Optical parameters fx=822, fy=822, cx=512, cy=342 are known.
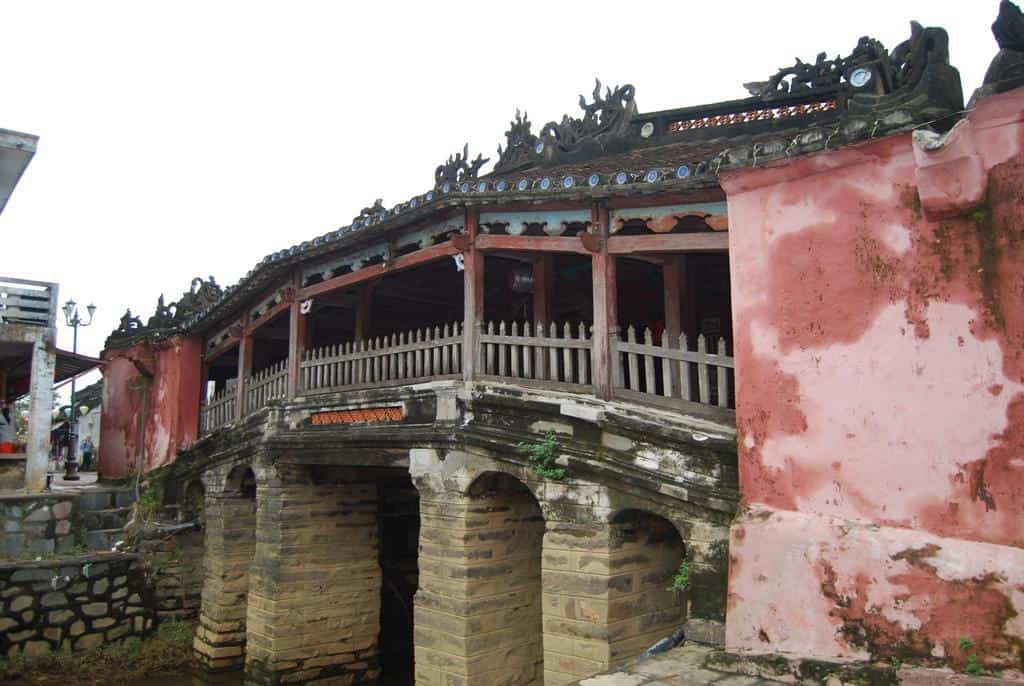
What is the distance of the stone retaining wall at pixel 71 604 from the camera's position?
13.6 meters

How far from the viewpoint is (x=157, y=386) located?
17.9 m

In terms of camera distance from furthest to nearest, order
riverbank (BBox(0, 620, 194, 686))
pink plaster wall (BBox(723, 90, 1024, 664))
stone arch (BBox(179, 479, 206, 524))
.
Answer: stone arch (BBox(179, 479, 206, 524)) < riverbank (BBox(0, 620, 194, 686)) < pink plaster wall (BBox(723, 90, 1024, 664))

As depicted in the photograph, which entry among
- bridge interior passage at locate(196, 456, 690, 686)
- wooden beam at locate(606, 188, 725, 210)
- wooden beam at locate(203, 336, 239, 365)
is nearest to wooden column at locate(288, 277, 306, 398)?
bridge interior passage at locate(196, 456, 690, 686)

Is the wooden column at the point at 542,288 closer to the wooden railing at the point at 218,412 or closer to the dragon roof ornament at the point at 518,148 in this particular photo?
the dragon roof ornament at the point at 518,148

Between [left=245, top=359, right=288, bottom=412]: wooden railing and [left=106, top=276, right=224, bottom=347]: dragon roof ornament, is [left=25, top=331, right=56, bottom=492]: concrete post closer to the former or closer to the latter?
[left=106, top=276, right=224, bottom=347]: dragon roof ornament

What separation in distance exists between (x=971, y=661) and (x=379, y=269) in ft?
24.8

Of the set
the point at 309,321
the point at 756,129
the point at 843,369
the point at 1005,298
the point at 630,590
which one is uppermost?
the point at 756,129

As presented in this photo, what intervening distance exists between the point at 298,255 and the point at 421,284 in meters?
2.47

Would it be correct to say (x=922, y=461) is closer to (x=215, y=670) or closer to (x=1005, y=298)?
(x=1005, y=298)

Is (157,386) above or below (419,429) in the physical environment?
above

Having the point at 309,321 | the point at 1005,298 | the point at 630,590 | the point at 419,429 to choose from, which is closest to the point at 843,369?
the point at 1005,298

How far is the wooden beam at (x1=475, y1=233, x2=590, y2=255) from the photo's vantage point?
325 inches

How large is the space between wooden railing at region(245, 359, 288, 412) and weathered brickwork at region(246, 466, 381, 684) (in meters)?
1.33

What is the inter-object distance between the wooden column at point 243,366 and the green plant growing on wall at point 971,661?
1141 centimetres
